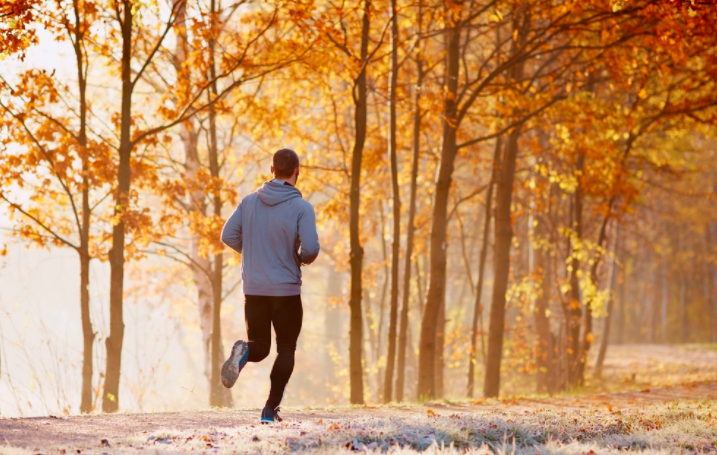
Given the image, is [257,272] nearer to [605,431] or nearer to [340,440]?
[340,440]

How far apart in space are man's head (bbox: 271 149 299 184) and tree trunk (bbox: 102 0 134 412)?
4.34m

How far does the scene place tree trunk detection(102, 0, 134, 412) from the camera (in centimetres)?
985

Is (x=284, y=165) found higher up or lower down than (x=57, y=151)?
lower down

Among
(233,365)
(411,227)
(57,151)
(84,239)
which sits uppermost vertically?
(57,151)

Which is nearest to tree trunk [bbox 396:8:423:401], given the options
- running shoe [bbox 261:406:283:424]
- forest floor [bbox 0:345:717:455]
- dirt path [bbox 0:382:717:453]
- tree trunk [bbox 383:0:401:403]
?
tree trunk [bbox 383:0:401:403]

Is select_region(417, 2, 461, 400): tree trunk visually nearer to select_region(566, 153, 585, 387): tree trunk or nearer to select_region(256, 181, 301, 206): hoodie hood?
select_region(566, 153, 585, 387): tree trunk

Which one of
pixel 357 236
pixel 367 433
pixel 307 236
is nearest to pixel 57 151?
pixel 357 236

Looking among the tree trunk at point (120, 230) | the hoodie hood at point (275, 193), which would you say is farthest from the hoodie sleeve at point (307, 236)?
the tree trunk at point (120, 230)

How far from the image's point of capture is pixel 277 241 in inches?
235

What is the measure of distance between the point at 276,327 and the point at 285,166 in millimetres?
1208

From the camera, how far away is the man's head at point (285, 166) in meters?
6.06

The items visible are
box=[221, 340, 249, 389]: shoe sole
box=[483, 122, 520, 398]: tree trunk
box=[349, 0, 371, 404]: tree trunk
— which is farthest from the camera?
box=[483, 122, 520, 398]: tree trunk

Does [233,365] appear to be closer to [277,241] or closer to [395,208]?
[277,241]

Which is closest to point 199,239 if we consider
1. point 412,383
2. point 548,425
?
point 548,425
